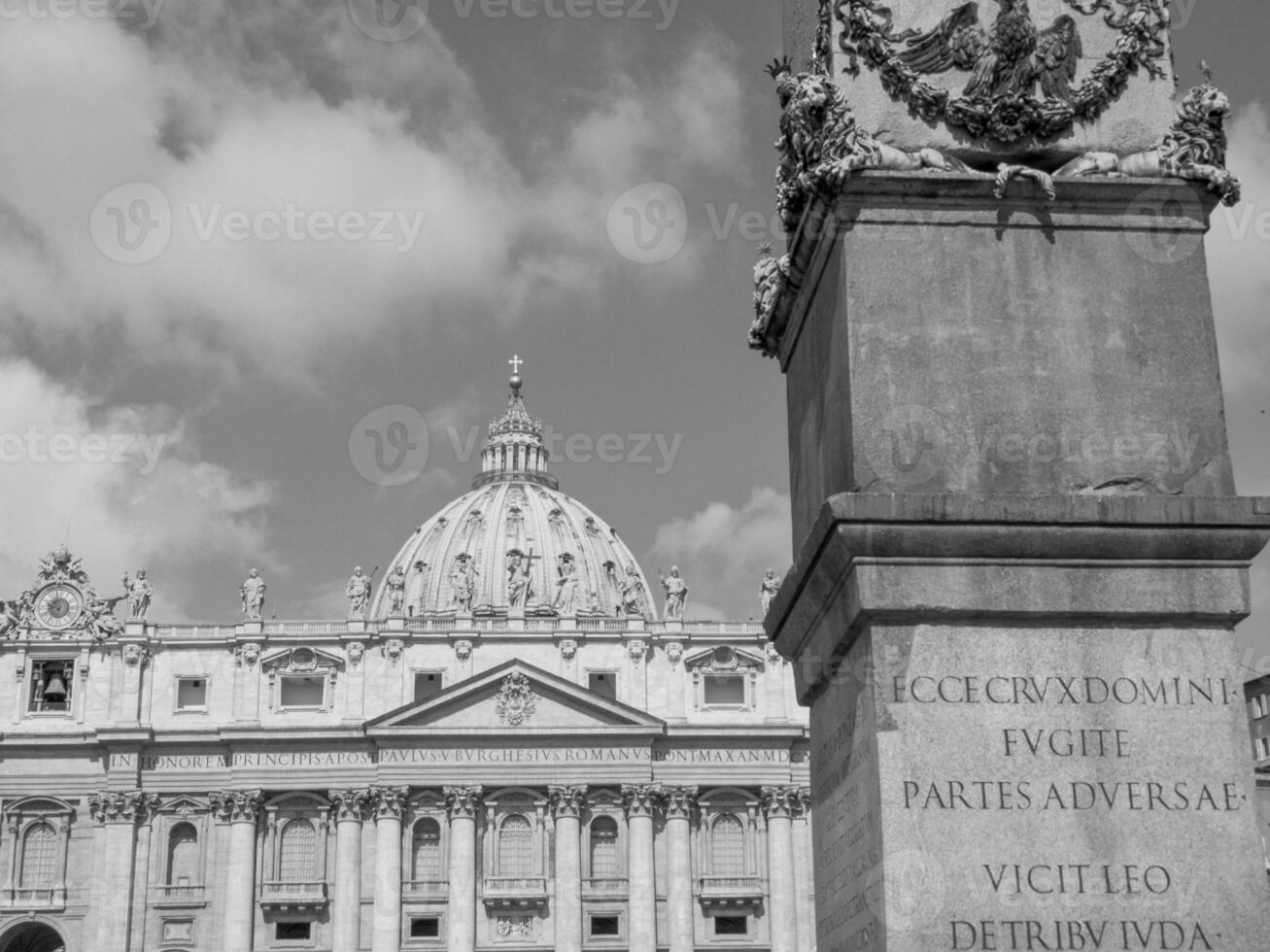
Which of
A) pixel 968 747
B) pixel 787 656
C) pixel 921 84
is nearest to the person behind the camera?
pixel 968 747

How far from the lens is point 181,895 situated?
71812 millimetres

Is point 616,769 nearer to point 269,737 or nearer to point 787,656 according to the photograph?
point 269,737

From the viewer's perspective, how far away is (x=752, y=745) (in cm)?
7369

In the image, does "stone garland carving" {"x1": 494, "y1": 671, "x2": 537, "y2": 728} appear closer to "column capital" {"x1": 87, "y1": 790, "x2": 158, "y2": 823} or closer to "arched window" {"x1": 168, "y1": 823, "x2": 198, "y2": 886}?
"arched window" {"x1": 168, "y1": 823, "x2": 198, "y2": 886}

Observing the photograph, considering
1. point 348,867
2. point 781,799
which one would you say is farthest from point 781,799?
point 348,867

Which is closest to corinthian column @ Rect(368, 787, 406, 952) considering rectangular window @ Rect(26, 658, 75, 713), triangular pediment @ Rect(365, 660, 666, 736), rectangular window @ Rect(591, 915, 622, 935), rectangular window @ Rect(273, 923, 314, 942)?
triangular pediment @ Rect(365, 660, 666, 736)

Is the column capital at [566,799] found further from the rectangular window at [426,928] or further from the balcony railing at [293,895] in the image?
the balcony railing at [293,895]

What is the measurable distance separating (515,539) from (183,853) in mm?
59912

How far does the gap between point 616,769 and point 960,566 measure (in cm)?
6666

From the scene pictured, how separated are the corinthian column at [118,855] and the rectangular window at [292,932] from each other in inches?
230

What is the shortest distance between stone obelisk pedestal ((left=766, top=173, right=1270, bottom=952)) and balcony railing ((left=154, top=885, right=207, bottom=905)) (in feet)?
224

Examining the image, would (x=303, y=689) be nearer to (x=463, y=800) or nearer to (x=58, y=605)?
(x=463, y=800)

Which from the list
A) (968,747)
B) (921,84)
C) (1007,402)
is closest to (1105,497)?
(1007,402)

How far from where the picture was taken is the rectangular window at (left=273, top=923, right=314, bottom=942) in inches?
2785
